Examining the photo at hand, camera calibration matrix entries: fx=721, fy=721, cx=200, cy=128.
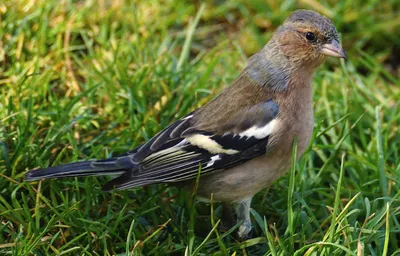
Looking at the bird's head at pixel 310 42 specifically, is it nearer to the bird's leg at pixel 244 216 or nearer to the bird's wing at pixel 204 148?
the bird's wing at pixel 204 148

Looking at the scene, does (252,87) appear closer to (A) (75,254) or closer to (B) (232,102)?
(B) (232,102)

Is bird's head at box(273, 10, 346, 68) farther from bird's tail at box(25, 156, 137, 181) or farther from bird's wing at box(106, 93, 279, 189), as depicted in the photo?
bird's tail at box(25, 156, 137, 181)

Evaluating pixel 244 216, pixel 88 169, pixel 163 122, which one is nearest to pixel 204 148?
pixel 244 216

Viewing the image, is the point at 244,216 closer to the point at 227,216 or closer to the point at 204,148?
the point at 227,216

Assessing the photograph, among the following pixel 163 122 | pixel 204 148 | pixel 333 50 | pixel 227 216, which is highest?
pixel 333 50

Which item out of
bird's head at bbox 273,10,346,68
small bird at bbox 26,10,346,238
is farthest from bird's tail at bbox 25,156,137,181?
bird's head at bbox 273,10,346,68

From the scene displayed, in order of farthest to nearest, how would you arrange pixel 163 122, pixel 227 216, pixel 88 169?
pixel 163 122 < pixel 227 216 < pixel 88 169
